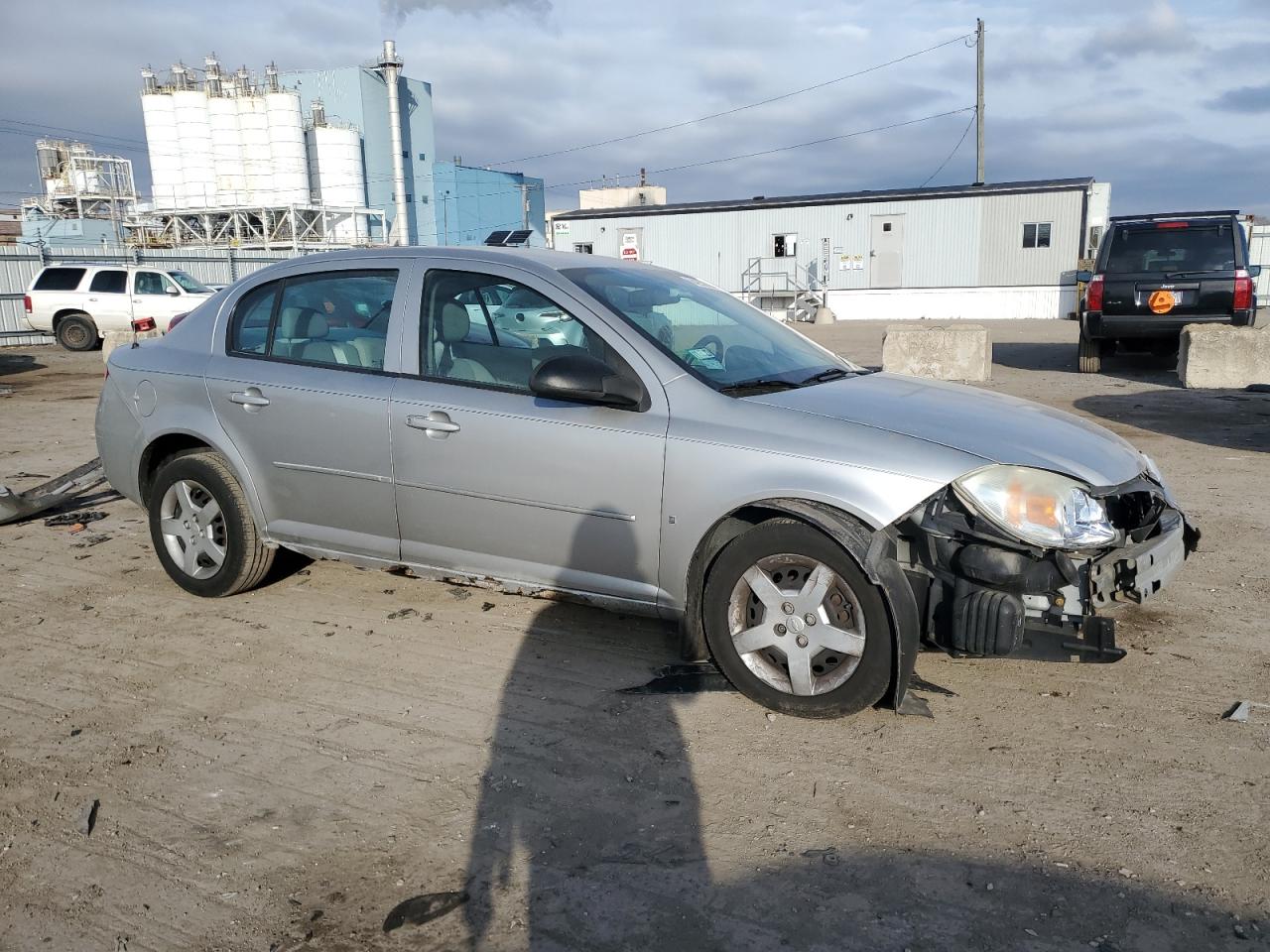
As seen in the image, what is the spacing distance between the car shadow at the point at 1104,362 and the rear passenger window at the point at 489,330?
11065mm

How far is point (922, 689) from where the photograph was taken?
3725 mm

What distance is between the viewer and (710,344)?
4.25 metres

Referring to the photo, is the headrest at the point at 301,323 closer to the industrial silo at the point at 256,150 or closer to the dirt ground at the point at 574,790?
the dirt ground at the point at 574,790

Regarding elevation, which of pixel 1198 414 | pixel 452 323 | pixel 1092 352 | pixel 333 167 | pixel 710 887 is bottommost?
pixel 710 887

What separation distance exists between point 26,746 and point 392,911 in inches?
71.8

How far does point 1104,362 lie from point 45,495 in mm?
14778

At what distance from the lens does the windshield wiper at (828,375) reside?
166 inches

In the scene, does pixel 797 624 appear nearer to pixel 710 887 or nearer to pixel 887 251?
pixel 710 887

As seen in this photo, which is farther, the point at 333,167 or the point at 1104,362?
the point at 333,167

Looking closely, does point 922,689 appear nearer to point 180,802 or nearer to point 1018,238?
point 180,802

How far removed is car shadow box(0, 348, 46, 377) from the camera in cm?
1875

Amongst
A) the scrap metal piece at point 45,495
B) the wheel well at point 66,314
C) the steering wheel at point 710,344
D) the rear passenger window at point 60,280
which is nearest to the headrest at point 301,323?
the steering wheel at point 710,344

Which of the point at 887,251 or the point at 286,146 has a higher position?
the point at 286,146

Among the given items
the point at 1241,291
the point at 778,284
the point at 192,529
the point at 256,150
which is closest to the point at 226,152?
the point at 256,150
